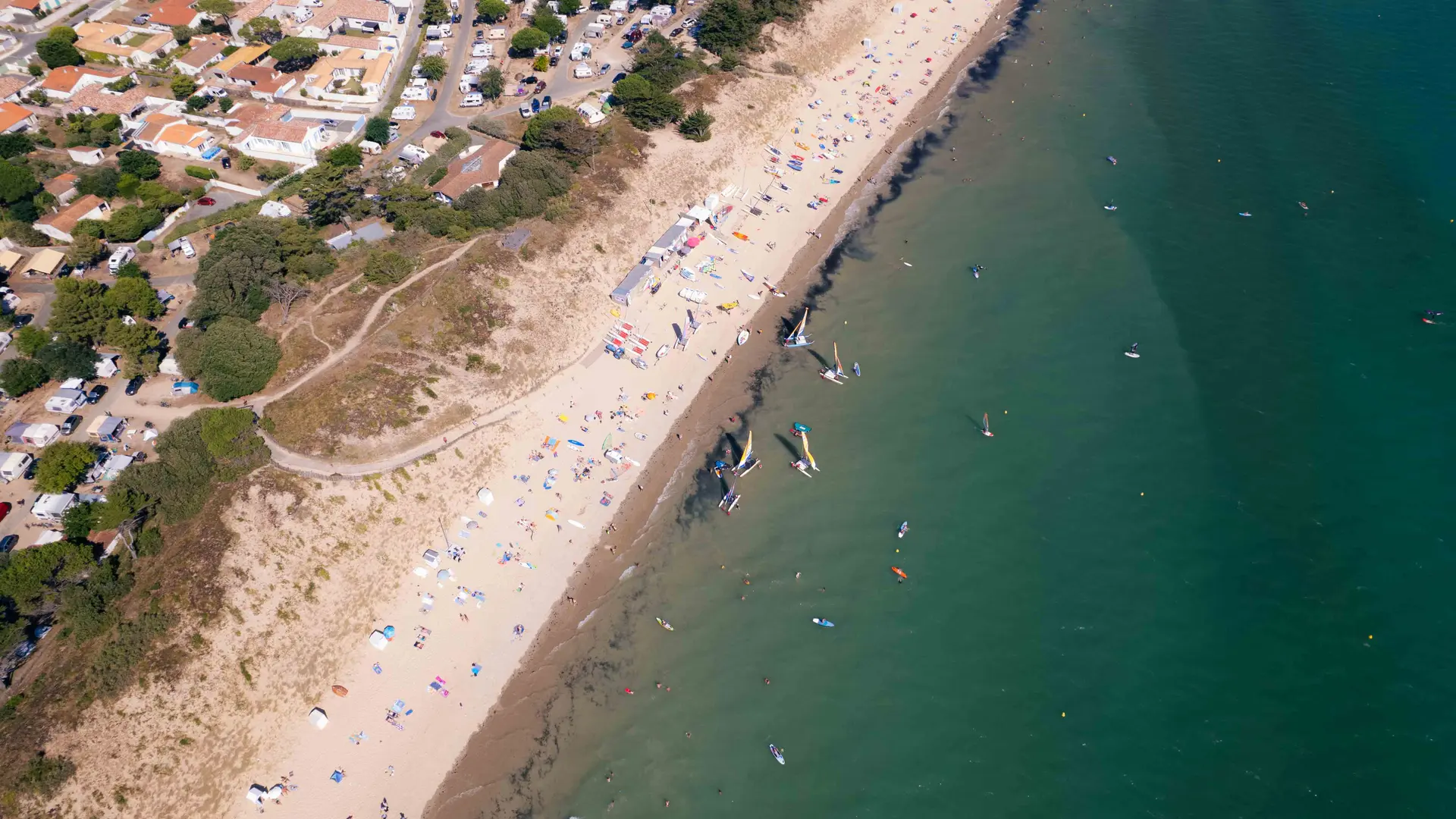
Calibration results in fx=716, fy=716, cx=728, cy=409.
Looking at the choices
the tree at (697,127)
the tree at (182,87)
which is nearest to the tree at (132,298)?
the tree at (182,87)

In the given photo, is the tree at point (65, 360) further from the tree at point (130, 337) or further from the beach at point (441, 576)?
the beach at point (441, 576)

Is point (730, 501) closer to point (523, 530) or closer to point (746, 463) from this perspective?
point (746, 463)

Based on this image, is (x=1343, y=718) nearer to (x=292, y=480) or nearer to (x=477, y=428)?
(x=477, y=428)

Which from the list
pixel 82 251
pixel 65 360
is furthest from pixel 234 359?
pixel 82 251

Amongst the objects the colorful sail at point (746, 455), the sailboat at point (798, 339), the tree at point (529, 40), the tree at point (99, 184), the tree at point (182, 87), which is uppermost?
the tree at point (529, 40)

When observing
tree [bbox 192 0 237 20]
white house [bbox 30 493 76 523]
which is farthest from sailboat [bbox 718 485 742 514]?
tree [bbox 192 0 237 20]

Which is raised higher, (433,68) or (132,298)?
(433,68)

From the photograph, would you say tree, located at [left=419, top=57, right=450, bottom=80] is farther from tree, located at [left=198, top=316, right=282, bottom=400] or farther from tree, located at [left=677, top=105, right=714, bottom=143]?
tree, located at [left=198, top=316, right=282, bottom=400]
